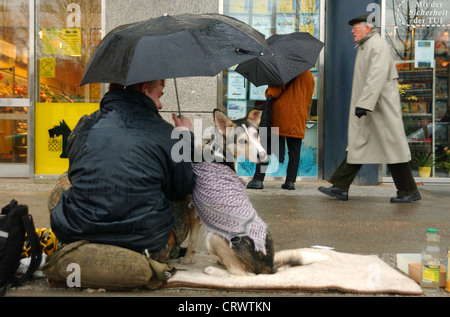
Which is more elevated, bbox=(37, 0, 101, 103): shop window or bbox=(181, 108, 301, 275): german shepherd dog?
bbox=(37, 0, 101, 103): shop window

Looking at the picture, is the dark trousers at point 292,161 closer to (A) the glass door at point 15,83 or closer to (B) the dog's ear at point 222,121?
(A) the glass door at point 15,83

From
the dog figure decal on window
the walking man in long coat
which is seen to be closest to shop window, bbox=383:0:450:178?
the walking man in long coat

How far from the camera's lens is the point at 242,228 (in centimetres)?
310

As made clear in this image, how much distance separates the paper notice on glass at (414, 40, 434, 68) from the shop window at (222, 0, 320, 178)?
5.88 ft

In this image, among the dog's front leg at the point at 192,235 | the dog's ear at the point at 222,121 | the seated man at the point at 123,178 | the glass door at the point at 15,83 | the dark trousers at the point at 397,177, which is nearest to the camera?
the seated man at the point at 123,178

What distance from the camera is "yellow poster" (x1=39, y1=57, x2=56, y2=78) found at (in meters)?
8.74

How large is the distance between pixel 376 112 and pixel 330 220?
192 centimetres

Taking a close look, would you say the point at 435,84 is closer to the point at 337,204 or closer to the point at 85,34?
the point at 337,204

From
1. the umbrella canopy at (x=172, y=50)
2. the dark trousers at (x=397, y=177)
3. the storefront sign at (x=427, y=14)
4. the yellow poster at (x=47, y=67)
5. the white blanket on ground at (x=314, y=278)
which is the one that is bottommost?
the white blanket on ground at (x=314, y=278)

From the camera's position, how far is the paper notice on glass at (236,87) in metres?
8.78

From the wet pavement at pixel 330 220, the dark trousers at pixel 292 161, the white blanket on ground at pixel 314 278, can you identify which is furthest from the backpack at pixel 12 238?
the dark trousers at pixel 292 161

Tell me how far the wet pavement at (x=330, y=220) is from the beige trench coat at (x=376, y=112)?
673 mm

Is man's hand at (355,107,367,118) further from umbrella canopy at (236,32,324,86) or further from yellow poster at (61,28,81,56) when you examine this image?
yellow poster at (61,28,81,56)

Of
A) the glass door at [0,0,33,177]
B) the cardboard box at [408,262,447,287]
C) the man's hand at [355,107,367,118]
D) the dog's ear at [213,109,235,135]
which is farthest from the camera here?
the glass door at [0,0,33,177]
